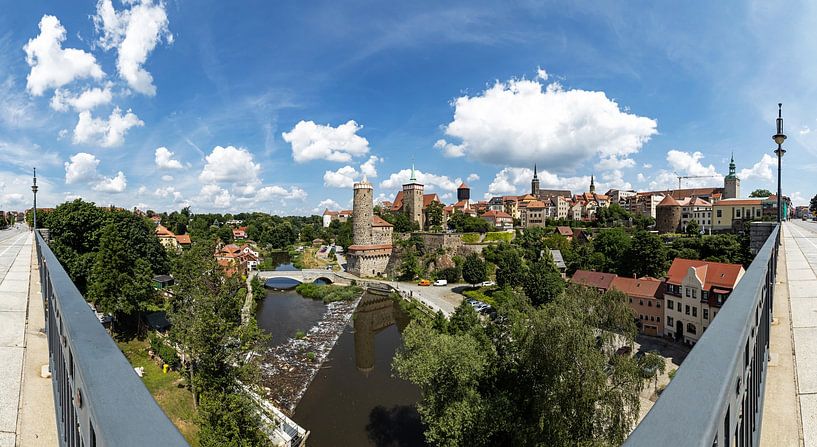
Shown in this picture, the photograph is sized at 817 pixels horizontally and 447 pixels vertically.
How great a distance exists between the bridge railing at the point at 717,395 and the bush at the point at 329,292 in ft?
125

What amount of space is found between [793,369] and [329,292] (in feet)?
130

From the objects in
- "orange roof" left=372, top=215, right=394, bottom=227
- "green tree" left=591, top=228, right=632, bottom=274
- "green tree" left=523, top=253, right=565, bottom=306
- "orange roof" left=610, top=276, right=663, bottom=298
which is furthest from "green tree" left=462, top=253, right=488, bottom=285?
"orange roof" left=372, top=215, right=394, bottom=227

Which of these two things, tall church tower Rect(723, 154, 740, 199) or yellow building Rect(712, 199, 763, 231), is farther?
tall church tower Rect(723, 154, 740, 199)

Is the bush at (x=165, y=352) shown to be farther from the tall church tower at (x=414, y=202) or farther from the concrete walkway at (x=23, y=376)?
the tall church tower at (x=414, y=202)

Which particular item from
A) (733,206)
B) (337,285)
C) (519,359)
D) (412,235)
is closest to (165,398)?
(519,359)

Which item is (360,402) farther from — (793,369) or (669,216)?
(669,216)

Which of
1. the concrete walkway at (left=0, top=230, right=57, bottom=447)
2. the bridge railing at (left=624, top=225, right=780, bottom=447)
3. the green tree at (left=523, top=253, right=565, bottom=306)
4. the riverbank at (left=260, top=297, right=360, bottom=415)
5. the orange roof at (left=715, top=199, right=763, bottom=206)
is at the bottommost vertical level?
the riverbank at (left=260, top=297, right=360, bottom=415)

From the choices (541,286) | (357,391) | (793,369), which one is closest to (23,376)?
(793,369)

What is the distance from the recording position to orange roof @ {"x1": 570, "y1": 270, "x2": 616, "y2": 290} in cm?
3169

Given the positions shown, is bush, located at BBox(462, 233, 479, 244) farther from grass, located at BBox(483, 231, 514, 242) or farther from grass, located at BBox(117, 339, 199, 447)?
grass, located at BBox(117, 339, 199, 447)

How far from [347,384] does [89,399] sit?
66.4ft

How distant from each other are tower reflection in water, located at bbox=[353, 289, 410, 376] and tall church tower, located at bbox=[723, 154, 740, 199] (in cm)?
8021

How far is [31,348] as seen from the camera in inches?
150

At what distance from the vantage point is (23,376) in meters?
3.33
